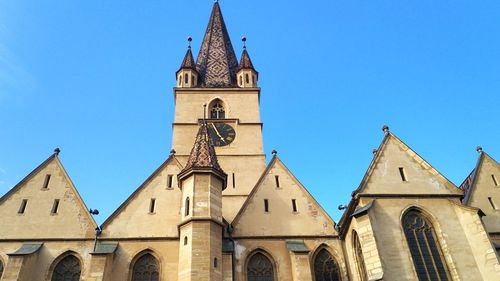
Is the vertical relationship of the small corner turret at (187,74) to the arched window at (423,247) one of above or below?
above

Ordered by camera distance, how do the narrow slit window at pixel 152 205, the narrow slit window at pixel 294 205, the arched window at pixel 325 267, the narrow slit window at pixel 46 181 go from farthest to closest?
1. the narrow slit window at pixel 46 181
2. the narrow slit window at pixel 294 205
3. the narrow slit window at pixel 152 205
4. the arched window at pixel 325 267

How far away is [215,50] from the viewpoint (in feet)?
118

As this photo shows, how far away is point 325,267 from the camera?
15.9 metres

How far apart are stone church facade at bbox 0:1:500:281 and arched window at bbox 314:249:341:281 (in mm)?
39

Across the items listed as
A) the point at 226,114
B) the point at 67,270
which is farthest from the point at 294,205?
the point at 226,114

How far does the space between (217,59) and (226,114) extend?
801 centimetres

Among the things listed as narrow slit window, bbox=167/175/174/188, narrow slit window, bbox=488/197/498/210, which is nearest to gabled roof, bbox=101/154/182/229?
narrow slit window, bbox=167/175/174/188

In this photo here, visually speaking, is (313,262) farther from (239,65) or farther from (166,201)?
(239,65)

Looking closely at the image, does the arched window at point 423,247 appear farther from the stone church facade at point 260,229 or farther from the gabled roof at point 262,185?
the gabled roof at point 262,185

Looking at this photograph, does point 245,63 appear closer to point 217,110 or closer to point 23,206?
point 217,110

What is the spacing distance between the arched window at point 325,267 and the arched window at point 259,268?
5.56ft

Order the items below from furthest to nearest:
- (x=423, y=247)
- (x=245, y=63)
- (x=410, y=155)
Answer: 1. (x=245, y=63)
2. (x=410, y=155)
3. (x=423, y=247)

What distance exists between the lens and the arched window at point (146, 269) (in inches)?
609

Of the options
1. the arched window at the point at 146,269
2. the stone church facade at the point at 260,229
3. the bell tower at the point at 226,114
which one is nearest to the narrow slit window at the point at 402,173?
the stone church facade at the point at 260,229
